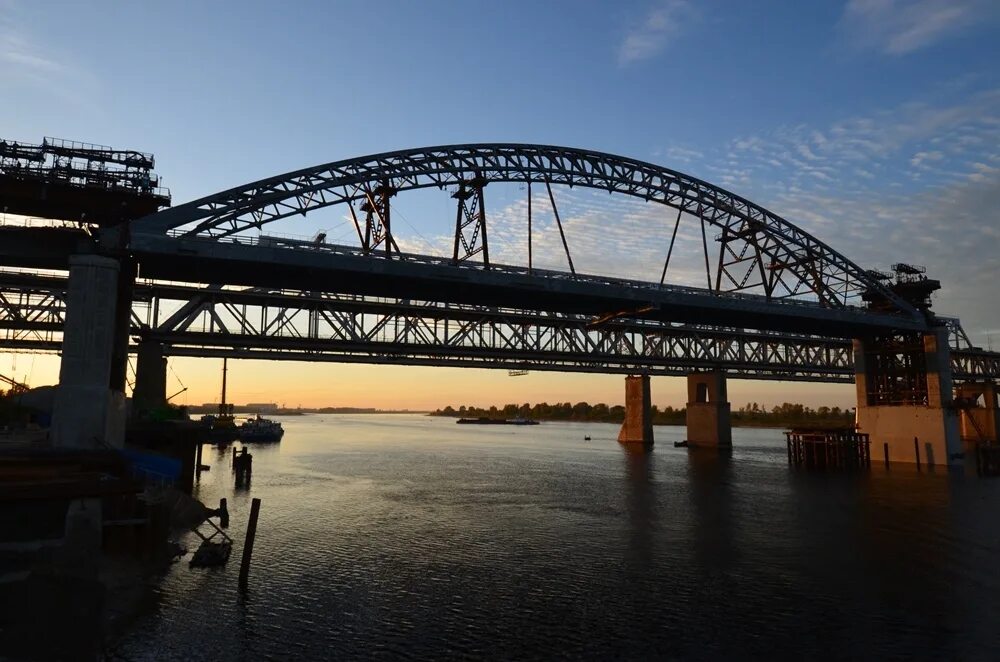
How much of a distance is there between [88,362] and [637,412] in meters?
95.5

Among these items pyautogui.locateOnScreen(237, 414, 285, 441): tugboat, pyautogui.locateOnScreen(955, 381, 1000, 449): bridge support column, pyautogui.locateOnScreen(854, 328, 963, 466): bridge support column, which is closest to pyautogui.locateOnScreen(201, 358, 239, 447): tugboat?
pyautogui.locateOnScreen(237, 414, 285, 441): tugboat

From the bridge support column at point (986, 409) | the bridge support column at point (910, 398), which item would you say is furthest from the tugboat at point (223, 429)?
the bridge support column at point (986, 409)

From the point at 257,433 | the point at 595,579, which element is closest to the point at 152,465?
the point at 595,579

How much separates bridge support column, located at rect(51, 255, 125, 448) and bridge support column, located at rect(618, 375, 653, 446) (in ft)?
276

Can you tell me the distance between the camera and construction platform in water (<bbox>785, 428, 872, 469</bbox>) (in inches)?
2943

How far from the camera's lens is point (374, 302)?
70.9m

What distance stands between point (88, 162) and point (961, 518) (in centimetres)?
5180

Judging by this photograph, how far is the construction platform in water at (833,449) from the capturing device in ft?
245

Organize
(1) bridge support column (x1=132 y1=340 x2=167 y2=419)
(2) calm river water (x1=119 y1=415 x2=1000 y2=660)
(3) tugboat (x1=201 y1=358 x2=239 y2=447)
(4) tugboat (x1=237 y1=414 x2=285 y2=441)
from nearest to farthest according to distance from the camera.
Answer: (2) calm river water (x1=119 y1=415 x2=1000 y2=660)
(1) bridge support column (x1=132 y1=340 x2=167 y2=419)
(3) tugboat (x1=201 y1=358 x2=239 y2=447)
(4) tugboat (x1=237 y1=414 x2=285 y2=441)

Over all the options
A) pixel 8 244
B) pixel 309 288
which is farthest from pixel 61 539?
pixel 309 288

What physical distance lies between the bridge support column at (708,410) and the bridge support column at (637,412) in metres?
7.10

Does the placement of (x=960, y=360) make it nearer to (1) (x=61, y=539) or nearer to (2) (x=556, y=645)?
(2) (x=556, y=645)

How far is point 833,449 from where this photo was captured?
76750 mm

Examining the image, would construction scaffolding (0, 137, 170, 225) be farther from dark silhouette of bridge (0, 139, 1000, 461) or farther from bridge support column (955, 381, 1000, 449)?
bridge support column (955, 381, 1000, 449)
